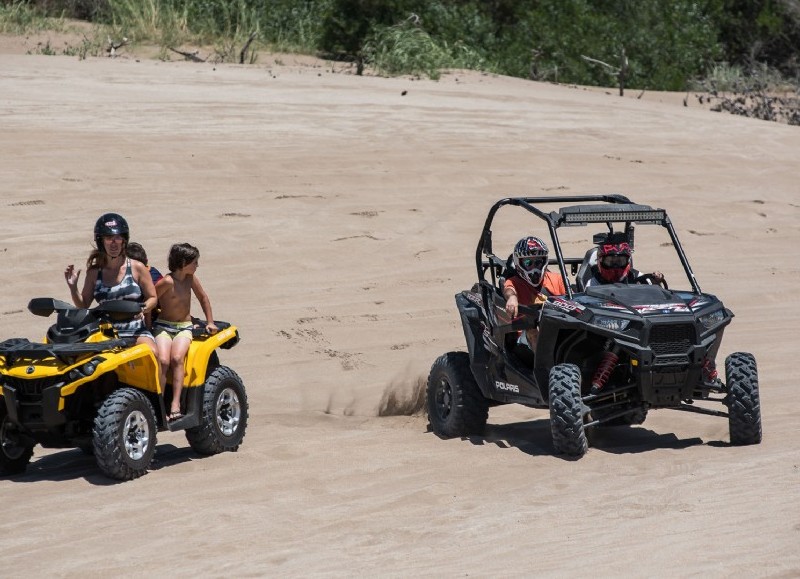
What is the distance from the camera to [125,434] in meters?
8.07

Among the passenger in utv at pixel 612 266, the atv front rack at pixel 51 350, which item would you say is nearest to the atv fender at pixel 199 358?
the atv front rack at pixel 51 350

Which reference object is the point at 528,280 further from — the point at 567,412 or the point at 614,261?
the point at 567,412

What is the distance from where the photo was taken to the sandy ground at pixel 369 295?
6719mm

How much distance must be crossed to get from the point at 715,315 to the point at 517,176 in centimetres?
960

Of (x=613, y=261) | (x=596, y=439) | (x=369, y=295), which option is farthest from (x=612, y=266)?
(x=369, y=295)

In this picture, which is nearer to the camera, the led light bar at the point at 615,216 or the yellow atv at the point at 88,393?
the yellow atv at the point at 88,393

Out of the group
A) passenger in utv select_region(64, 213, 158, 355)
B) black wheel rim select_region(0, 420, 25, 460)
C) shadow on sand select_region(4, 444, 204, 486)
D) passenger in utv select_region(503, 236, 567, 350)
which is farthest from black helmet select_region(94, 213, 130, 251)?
passenger in utv select_region(503, 236, 567, 350)

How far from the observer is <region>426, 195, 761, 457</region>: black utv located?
334 inches

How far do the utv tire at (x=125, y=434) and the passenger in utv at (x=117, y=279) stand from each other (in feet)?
1.31

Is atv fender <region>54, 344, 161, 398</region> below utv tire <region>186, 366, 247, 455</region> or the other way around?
the other way around

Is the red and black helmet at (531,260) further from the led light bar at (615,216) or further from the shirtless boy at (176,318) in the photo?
the shirtless boy at (176,318)

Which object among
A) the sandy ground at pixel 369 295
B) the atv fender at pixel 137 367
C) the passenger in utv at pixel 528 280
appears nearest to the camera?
the sandy ground at pixel 369 295

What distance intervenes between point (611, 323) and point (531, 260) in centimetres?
98

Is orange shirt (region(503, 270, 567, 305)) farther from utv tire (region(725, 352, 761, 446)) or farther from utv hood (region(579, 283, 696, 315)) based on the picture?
utv tire (region(725, 352, 761, 446))
